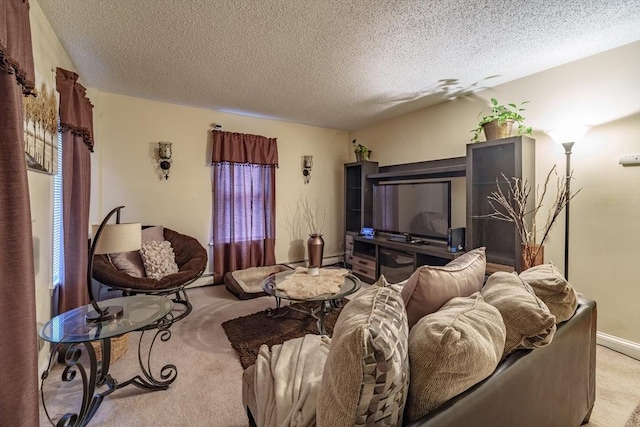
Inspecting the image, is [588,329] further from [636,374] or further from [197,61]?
[197,61]

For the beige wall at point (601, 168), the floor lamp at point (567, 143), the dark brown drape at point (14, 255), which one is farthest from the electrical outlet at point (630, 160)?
the dark brown drape at point (14, 255)

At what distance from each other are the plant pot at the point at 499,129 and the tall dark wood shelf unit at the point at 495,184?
0.08 meters

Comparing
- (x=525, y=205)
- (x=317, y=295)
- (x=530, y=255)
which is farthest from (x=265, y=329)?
(x=525, y=205)

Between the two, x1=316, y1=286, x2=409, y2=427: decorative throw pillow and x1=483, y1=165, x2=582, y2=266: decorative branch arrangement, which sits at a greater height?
x1=483, y1=165, x2=582, y2=266: decorative branch arrangement

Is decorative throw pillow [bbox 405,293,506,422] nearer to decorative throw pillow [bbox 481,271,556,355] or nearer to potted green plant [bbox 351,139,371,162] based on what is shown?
decorative throw pillow [bbox 481,271,556,355]

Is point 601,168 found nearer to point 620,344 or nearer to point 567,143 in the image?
point 567,143

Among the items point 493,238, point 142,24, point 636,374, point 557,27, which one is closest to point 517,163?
point 493,238

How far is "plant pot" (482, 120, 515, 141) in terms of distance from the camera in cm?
283

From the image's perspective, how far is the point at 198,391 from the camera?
73.1 inches

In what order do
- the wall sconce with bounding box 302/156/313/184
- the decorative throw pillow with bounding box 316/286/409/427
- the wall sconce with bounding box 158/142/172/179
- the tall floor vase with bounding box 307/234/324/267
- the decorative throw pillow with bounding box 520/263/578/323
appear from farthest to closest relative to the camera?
the wall sconce with bounding box 302/156/313/184
the tall floor vase with bounding box 307/234/324/267
the wall sconce with bounding box 158/142/172/179
the decorative throw pillow with bounding box 520/263/578/323
the decorative throw pillow with bounding box 316/286/409/427

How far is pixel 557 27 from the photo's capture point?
209 centimetres

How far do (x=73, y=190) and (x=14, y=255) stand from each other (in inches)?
58.5

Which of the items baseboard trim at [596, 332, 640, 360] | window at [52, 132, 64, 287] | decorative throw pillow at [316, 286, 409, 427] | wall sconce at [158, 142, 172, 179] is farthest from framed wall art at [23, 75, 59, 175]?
baseboard trim at [596, 332, 640, 360]

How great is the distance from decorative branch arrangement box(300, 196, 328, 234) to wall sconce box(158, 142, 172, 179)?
6.84 feet
